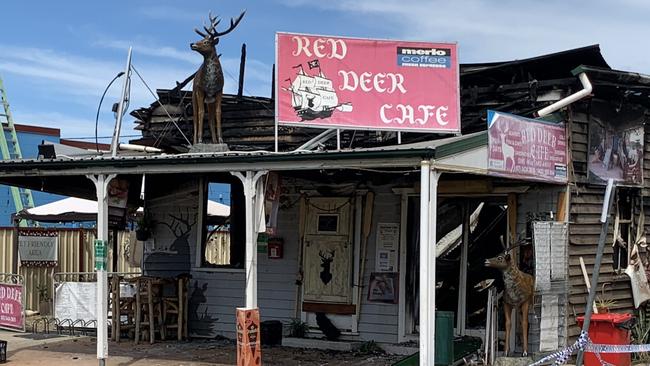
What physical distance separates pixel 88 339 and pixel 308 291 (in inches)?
159

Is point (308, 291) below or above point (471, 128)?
below

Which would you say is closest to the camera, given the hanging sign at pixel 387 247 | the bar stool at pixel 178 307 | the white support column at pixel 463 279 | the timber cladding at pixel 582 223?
the timber cladding at pixel 582 223

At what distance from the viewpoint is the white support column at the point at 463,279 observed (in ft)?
39.3

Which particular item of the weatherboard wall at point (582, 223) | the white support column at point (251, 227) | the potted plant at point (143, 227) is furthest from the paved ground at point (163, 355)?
the weatherboard wall at point (582, 223)

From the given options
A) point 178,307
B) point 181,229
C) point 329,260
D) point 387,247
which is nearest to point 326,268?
point 329,260

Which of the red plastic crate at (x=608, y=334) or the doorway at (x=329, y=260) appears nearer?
the red plastic crate at (x=608, y=334)

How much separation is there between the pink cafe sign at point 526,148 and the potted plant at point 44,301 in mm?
11568

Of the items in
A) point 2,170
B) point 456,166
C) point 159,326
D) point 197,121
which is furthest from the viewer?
point 159,326

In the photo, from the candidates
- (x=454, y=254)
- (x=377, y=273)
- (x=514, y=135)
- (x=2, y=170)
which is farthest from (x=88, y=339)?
(x=514, y=135)

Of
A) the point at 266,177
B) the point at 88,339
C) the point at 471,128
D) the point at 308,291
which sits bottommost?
the point at 88,339

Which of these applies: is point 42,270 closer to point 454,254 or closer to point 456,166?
point 454,254

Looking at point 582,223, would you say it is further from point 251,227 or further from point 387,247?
point 251,227

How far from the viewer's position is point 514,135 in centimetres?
1000

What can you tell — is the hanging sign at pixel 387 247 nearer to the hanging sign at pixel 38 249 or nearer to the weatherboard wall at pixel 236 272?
the weatherboard wall at pixel 236 272
